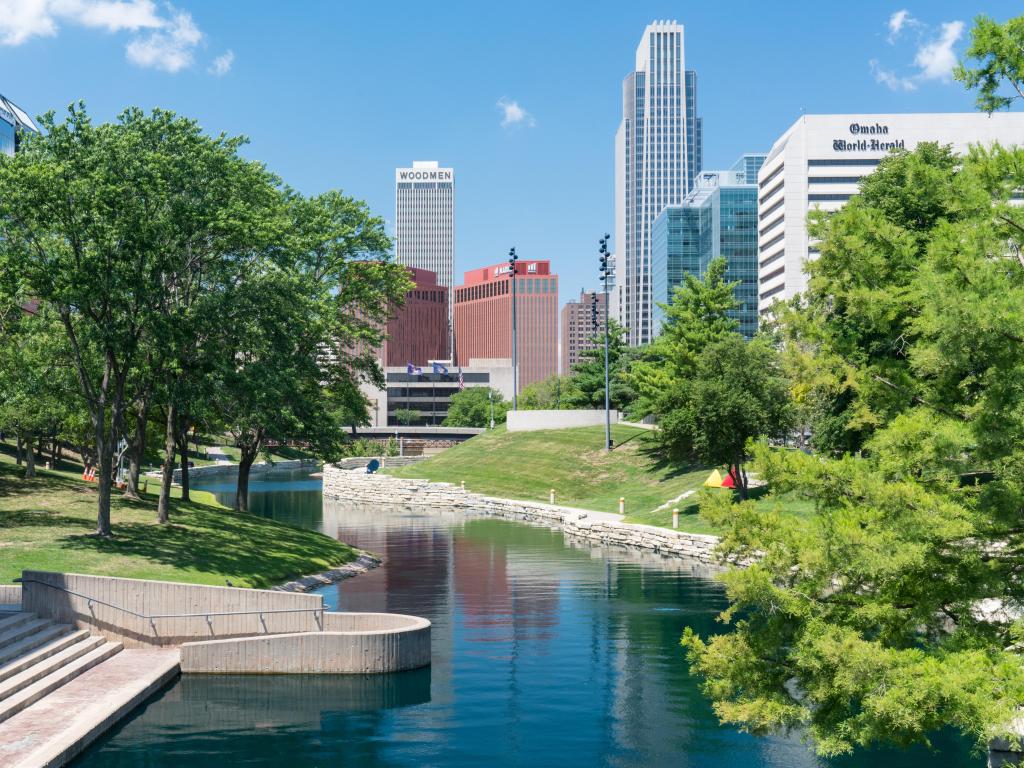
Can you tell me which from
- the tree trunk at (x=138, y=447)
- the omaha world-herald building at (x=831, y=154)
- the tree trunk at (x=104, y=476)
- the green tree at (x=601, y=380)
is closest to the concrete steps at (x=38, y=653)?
the tree trunk at (x=104, y=476)

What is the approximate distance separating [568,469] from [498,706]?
2839 inches

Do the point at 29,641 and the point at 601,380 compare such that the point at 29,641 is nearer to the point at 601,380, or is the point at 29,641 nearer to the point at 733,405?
the point at 733,405

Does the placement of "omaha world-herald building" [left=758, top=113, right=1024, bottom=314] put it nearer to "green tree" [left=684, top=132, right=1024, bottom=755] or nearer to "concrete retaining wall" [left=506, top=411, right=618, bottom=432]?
"concrete retaining wall" [left=506, top=411, right=618, bottom=432]

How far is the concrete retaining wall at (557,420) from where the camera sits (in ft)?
376

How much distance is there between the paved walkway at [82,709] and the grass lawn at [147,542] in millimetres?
6580

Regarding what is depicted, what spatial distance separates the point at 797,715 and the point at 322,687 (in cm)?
1502

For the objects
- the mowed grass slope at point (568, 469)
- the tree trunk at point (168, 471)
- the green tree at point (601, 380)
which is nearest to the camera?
the tree trunk at point (168, 471)

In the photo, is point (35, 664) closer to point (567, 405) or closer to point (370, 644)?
point (370, 644)

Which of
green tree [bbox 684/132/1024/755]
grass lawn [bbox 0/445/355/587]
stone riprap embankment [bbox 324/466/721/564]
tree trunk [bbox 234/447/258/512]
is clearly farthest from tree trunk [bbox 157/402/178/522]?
green tree [bbox 684/132/1024/755]

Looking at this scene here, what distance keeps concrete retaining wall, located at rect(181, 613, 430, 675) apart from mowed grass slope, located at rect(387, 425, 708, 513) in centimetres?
4787

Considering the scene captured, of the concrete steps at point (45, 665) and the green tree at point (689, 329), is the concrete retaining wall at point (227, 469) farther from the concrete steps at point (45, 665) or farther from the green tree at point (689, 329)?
the concrete steps at point (45, 665)

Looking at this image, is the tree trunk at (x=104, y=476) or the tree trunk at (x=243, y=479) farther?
the tree trunk at (x=243, y=479)

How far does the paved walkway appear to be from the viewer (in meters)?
19.8

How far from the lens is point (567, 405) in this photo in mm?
123938
